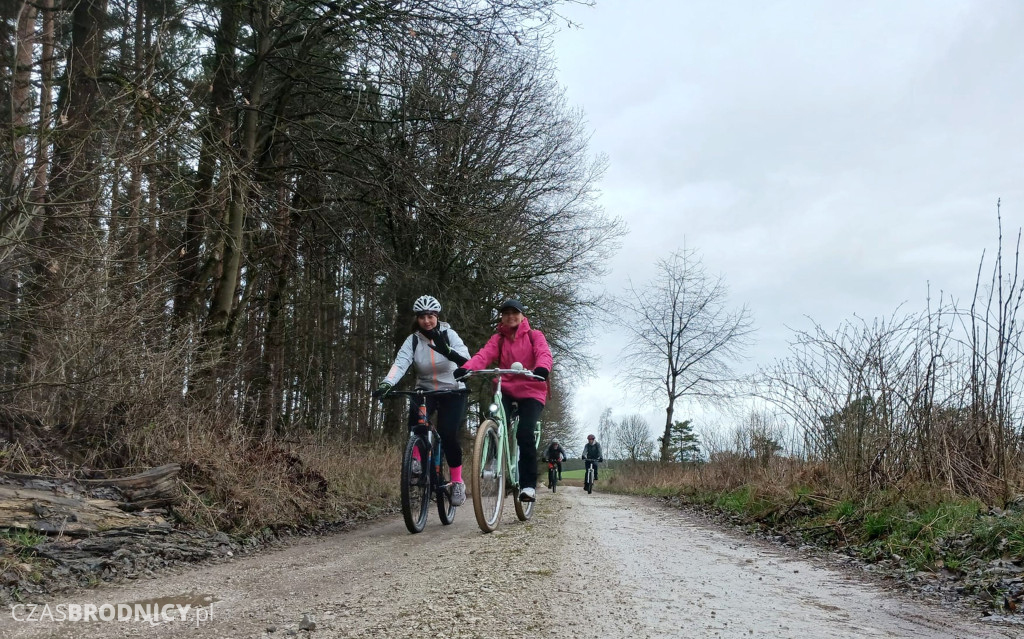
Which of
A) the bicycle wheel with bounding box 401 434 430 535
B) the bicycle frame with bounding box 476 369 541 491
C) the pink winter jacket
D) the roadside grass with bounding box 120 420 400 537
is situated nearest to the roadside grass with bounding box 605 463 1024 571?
the bicycle frame with bounding box 476 369 541 491

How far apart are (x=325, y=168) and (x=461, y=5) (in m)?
3.28

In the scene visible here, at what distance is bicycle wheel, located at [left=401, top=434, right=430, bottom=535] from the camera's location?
22.4 feet

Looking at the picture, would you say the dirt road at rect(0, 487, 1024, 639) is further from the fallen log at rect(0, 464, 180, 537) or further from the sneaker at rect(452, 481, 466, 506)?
the sneaker at rect(452, 481, 466, 506)

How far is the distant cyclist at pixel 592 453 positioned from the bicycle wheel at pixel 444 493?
1675 cm

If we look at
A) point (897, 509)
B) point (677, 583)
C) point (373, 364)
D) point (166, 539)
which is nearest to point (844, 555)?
point (897, 509)

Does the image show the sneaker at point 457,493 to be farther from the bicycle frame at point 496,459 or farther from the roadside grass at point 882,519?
the roadside grass at point 882,519

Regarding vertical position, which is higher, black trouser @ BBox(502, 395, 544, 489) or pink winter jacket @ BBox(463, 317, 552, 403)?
pink winter jacket @ BBox(463, 317, 552, 403)

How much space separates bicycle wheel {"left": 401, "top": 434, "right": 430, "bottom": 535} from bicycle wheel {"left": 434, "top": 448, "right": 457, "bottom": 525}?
16 centimetres

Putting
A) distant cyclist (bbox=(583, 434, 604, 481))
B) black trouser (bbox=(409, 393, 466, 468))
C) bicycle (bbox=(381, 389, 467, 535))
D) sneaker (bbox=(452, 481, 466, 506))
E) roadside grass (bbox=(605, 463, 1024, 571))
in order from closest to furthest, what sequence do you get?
1. roadside grass (bbox=(605, 463, 1024, 571))
2. bicycle (bbox=(381, 389, 467, 535))
3. black trouser (bbox=(409, 393, 466, 468))
4. sneaker (bbox=(452, 481, 466, 506))
5. distant cyclist (bbox=(583, 434, 604, 481))

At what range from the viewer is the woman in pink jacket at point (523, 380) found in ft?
Result: 24.6

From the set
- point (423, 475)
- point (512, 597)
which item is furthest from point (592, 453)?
point (512, 597)

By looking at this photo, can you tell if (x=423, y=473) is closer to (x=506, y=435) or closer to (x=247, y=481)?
(x=506, y=435)

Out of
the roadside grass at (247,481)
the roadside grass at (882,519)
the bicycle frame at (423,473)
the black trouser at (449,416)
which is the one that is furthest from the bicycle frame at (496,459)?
the roadside grass at (882,519)

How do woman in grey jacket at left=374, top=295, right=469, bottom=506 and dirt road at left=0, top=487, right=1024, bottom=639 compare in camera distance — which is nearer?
dirt road at left=0, top=487, right=1024, bottom=639
